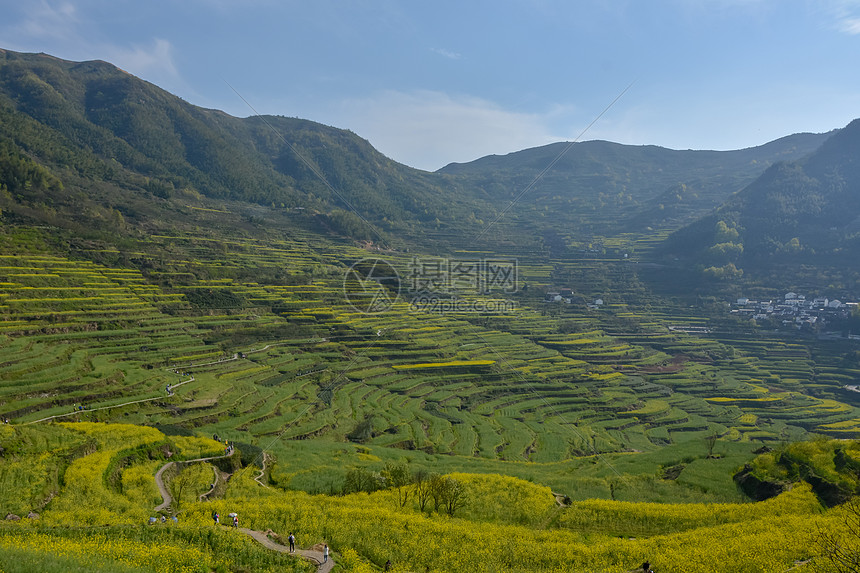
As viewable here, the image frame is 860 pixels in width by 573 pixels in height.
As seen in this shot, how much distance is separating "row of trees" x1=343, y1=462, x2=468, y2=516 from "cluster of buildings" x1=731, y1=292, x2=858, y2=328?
10719cm

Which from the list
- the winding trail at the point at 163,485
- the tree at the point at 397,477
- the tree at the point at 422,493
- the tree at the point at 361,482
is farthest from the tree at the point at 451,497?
the winding trail at the point at 163,485

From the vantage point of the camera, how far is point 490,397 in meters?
62.9

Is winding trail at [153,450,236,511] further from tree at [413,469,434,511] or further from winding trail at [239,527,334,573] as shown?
tree at [413,469,434,511]

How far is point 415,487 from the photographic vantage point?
29.1 metres

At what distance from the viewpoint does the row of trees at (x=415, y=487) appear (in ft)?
85.9

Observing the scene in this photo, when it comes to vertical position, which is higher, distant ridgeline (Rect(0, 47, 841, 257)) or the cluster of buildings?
distant ridgeline (Rect(0, 47, 841, 257))

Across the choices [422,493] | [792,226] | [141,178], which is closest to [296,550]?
[422,493]

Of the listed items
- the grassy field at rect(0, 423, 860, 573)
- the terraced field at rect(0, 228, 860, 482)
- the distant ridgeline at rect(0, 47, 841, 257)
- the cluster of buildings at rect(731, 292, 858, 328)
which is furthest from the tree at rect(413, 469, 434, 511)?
the cluster of buildings at rect(731, 292, 858, 328)

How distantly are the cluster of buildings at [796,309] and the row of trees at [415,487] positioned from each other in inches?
4220

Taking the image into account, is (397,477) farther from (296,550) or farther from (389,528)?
(296,550)

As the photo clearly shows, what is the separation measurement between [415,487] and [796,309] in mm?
117021

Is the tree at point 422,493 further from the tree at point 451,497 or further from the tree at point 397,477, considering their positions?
the tree at point 397,477

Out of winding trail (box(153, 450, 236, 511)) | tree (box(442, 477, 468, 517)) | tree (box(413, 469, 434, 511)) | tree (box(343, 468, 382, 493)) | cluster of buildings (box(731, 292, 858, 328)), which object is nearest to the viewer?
winding trail (box(153, 450, 236, 511))

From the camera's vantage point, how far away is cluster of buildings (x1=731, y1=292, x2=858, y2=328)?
101300mm
